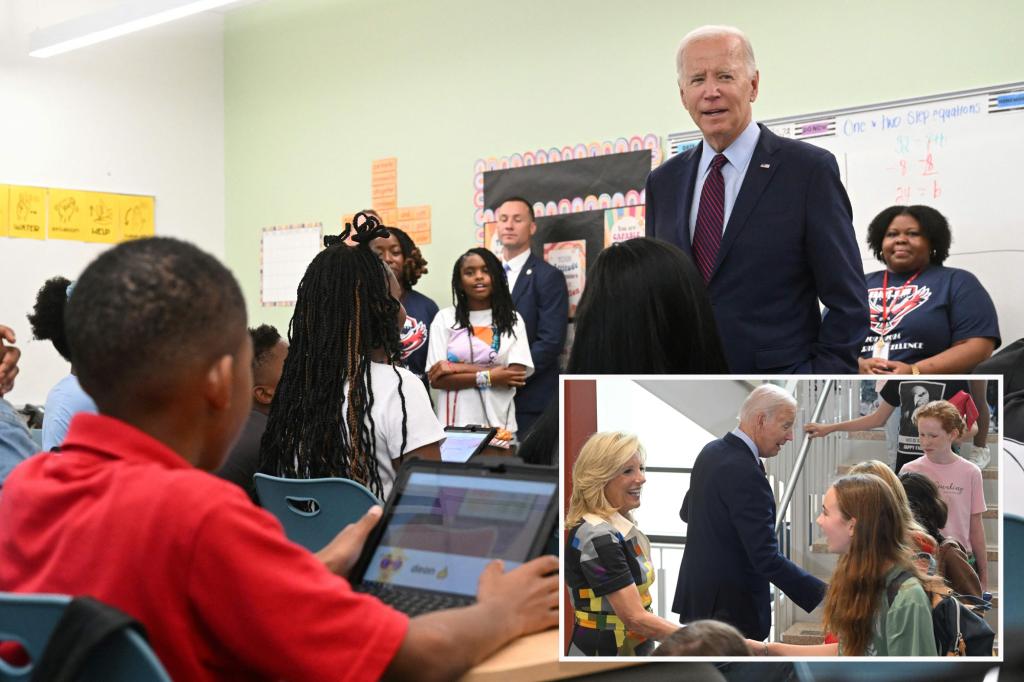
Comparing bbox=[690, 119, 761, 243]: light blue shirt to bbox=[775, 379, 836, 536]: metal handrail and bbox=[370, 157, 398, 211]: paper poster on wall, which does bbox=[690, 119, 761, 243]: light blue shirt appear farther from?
bbox=[370, 157, 398, 211]: paper poster on wall

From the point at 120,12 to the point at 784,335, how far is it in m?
5.40

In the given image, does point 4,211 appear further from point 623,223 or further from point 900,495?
point 900,495

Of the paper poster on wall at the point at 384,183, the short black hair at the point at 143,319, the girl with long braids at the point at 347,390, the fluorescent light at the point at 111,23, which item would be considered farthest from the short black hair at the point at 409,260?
the short black hair at the point at 143,319

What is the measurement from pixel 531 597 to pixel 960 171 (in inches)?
158

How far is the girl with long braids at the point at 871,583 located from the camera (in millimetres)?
1044

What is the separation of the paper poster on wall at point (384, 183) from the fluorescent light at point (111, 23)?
1353 mm

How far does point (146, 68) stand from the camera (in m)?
7.39

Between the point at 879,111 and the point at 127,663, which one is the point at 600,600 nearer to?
the point at 127,663

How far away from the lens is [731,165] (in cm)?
199

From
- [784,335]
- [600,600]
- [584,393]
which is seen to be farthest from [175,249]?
[784,335]

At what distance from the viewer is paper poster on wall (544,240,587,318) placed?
5.80 m

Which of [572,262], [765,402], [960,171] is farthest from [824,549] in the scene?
[572,262]

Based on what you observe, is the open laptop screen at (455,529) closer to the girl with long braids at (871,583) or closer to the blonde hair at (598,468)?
the blonde hair at (598,468)

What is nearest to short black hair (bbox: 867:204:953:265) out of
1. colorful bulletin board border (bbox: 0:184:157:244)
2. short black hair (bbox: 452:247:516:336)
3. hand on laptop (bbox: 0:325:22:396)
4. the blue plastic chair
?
short black hair (bbox: 452:247:516:336)
